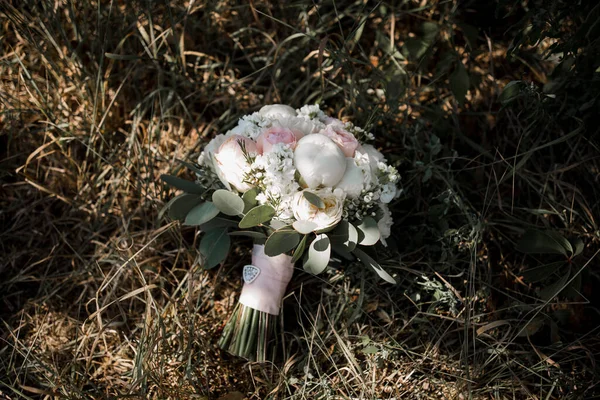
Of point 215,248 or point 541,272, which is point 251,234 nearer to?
point 215,248

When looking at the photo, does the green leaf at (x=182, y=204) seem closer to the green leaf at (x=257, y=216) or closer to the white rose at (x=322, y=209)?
the green leaf at (x=257, y=216)

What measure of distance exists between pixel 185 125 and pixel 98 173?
335 millimetres

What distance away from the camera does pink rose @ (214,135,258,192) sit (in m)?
1.30

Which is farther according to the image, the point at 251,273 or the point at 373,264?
the point at 251,273

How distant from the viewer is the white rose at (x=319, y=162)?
124 centimetres

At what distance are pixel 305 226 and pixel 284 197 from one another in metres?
0.08

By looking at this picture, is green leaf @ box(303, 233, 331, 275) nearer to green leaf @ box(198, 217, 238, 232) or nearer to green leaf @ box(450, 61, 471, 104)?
green leaf @ box(198, 217, 238, 232)

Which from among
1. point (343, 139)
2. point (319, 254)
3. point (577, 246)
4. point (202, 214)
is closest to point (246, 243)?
point (202, 214)

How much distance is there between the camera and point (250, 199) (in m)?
1.33

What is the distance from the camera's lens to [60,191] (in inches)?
71.8

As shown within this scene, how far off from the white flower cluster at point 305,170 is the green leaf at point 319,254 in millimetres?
36

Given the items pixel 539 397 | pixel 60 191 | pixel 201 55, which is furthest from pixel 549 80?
pixel 60 191

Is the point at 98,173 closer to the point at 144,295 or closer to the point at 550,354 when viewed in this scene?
the point at 144,295

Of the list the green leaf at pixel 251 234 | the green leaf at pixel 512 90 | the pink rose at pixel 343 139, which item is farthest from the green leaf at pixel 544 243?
the green leaf at pixel 251 234
